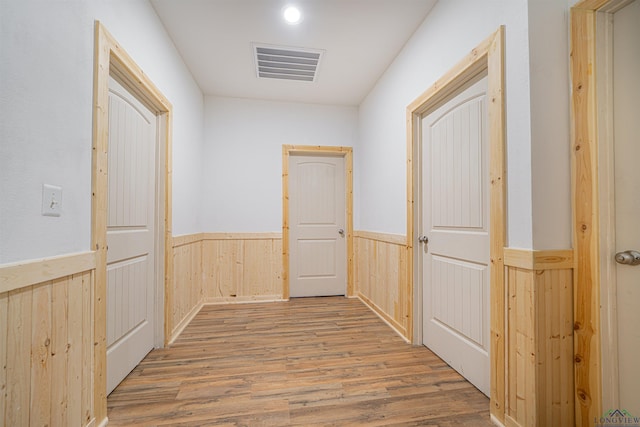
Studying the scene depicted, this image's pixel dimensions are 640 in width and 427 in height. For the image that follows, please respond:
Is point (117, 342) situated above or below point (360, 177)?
below

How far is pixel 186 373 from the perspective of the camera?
6.22 ft

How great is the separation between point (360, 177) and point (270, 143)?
1.26m

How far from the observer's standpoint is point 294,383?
177 centimetres

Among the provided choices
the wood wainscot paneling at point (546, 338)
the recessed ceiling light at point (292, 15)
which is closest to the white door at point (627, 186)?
the wood wainscot paneling at point (546, 338)

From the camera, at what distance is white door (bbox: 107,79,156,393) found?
1.70 meters

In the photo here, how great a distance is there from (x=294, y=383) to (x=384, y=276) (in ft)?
4.84

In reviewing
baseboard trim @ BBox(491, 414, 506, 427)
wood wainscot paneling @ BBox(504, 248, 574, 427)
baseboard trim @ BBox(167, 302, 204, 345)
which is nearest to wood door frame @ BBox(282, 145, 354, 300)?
baseboard trim @ BBox(167, 302, 204, 345)

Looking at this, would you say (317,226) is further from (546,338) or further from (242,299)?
(546,338)

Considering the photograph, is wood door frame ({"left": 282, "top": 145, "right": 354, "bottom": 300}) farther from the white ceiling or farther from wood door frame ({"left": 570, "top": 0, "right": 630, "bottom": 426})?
wood door frame ({"left": 570, "top": 0, "right": 630, "bottom": 426})

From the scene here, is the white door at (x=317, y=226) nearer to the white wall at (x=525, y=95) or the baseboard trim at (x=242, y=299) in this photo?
the baseboard trim at (x=242, y=299)

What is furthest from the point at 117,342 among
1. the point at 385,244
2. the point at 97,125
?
the point at 385,244

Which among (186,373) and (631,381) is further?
(186,373)

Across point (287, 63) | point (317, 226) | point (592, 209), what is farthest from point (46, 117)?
point (317, 226)

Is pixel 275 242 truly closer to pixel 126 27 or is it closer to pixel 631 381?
pixel 126 27
